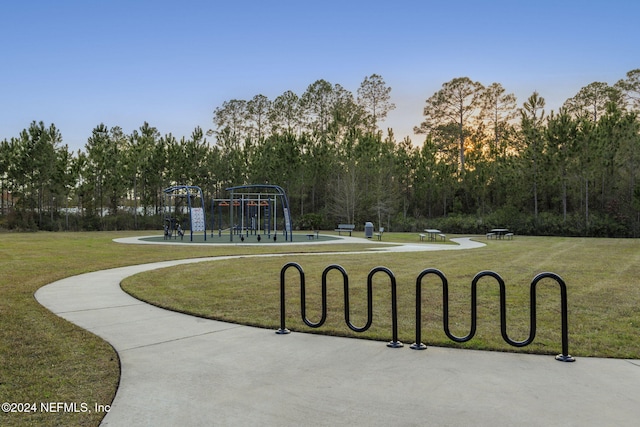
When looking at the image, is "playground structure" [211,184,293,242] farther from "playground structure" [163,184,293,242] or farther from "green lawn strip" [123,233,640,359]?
"green lawn strip" [123,233,640,359]

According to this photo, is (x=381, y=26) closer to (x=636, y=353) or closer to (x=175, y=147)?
(x=636, y=353)

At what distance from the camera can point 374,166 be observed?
46.9 meters

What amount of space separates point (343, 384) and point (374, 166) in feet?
143

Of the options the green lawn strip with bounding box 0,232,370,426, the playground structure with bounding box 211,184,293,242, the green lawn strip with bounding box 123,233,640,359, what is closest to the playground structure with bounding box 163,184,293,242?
the playground structure with bounding box 211,184,293,242

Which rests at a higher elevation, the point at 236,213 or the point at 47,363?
the point at 236,213

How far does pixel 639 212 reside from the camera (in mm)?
33562

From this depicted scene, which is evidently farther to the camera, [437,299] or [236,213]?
[236,213]

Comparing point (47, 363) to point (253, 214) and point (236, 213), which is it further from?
point (236, 213)

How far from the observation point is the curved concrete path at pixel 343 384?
335 centimetres

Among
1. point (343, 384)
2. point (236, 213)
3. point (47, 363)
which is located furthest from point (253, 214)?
point (343, 384)

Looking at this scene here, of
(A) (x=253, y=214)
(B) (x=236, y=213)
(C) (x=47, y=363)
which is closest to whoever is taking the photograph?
(C) (x=47, y=363)

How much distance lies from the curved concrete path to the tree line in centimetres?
3528

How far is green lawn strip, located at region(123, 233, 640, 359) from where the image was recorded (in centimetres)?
571

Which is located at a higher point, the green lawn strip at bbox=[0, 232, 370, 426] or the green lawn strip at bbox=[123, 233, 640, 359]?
the green lawn strip at bbox=[0, 232, 370, 426]
